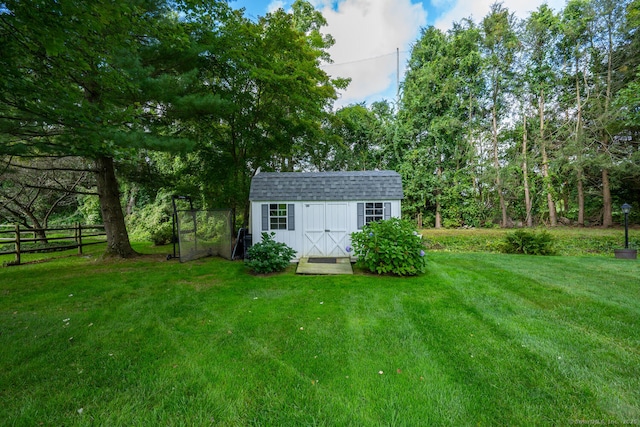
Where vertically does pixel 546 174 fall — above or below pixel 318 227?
above

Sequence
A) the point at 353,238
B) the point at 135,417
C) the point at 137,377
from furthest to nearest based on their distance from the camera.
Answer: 1. the point at 353,238
2. the point at 137,377
3. the point at 135,417

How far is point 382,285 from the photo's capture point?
5188 millimetres

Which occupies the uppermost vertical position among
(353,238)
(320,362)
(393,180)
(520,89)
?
(520,89)

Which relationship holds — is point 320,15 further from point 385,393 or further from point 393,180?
point 385,393

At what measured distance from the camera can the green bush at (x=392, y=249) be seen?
19.2 ft

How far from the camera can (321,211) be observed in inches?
295

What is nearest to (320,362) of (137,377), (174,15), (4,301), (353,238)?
(137,377)

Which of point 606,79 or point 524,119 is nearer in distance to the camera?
point 606,79

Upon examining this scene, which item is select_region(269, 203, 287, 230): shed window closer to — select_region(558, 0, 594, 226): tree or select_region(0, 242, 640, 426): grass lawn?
select_region(0, 242, 640, 426): grass lawn

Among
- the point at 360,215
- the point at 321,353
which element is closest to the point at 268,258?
the point at 360,215

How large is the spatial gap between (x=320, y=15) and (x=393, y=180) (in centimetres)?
1214

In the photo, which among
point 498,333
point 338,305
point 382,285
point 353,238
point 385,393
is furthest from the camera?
point 353,238

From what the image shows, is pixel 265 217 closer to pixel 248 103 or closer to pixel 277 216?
pixel 277 216

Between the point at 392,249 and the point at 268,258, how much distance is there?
10.3 ft
